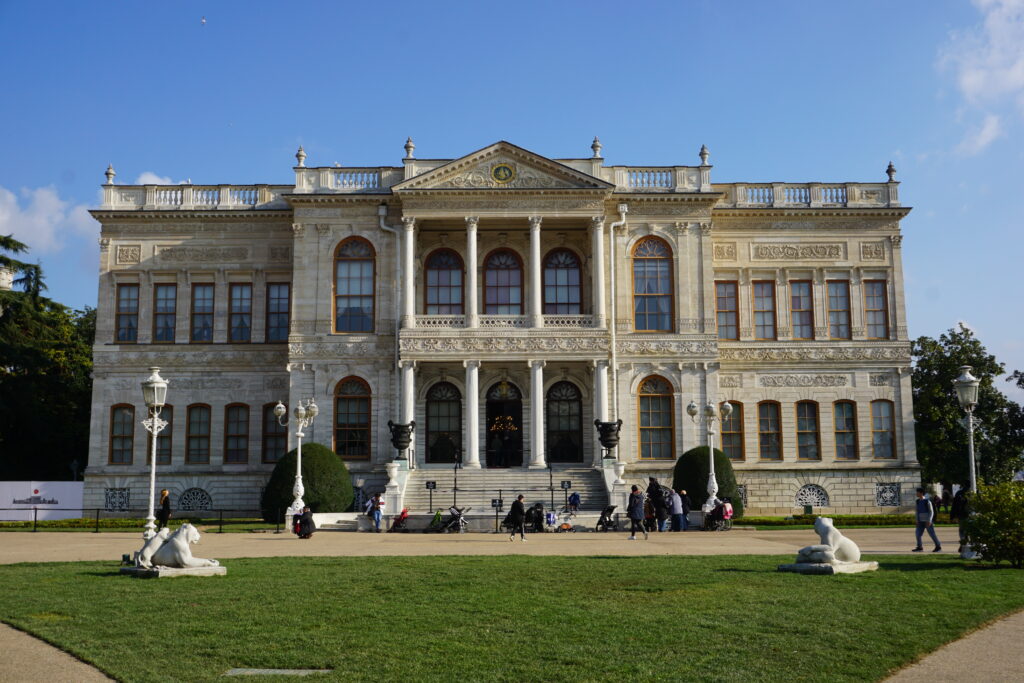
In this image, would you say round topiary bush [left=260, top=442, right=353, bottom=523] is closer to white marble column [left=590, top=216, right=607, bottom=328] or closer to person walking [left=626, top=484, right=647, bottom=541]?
white marble column [left=590, top=216, right=607, bottom=328]

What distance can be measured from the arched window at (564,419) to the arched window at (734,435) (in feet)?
19.5

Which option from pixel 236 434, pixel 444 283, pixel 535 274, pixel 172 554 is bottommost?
pixel 172 554

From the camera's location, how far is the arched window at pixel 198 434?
40469 millimetres

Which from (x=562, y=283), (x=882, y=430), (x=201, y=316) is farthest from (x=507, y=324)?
(x=882, y=430)

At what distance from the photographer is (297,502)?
105ft

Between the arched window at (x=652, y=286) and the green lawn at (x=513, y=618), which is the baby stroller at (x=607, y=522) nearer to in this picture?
the arched window at (x=652, y=286)

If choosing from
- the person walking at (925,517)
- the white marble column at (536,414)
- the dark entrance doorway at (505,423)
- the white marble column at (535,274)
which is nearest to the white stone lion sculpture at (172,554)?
the person walking at (925,517)

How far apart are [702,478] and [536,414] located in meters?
6.90

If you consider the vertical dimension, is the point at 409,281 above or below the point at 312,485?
above

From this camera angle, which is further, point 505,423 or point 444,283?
point 444,283

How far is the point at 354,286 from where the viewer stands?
39.5 meters

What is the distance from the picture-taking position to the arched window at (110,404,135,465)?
1591 inches

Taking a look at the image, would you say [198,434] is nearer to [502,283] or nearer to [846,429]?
[502,283]

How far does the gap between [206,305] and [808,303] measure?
25.2m
